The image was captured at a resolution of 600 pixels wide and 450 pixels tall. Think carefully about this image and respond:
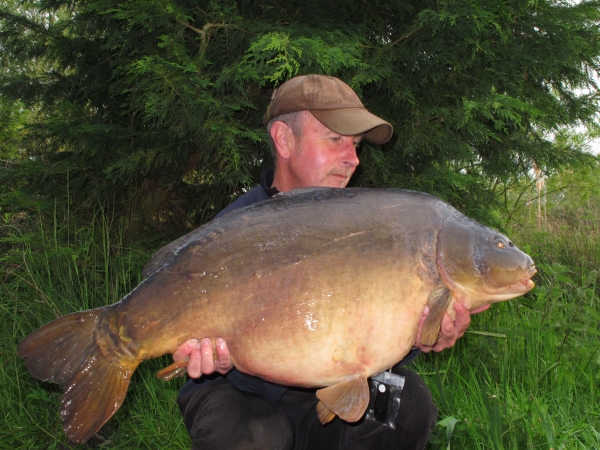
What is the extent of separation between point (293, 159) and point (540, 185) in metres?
6.41

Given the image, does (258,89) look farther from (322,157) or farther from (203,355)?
(203,355)

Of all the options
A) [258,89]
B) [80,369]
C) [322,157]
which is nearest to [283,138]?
[322,157]

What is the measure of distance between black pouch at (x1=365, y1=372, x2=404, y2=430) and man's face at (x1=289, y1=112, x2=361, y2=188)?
2.37 feet

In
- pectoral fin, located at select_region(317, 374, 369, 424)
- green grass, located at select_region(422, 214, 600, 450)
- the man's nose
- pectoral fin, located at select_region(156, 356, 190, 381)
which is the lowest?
green grass, located at select_region(422, 214, 600, 450)

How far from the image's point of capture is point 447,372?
2959 mm

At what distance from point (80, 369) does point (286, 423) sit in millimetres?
710

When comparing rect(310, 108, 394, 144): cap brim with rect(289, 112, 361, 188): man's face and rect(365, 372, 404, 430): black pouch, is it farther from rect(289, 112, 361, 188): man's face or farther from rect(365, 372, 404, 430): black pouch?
rect(365, 372, 404, 430): black pouch

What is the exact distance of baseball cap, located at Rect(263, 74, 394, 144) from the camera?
2148mm

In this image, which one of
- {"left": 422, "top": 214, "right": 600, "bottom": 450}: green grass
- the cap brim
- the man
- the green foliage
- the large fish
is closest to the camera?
the large fish

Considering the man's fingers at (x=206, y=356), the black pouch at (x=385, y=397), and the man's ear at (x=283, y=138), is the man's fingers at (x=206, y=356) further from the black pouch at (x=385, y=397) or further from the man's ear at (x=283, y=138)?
the man's ear at (x=283, y=138)

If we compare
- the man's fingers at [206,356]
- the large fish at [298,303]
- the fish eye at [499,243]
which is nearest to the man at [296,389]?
the man's fingers at [206,356]

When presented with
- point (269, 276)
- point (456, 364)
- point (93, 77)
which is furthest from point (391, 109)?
point (269, 276)

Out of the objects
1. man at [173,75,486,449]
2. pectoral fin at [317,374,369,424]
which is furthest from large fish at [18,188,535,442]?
man at [173,75,486,449]

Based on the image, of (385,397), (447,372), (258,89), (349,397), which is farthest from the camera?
(258,89)
